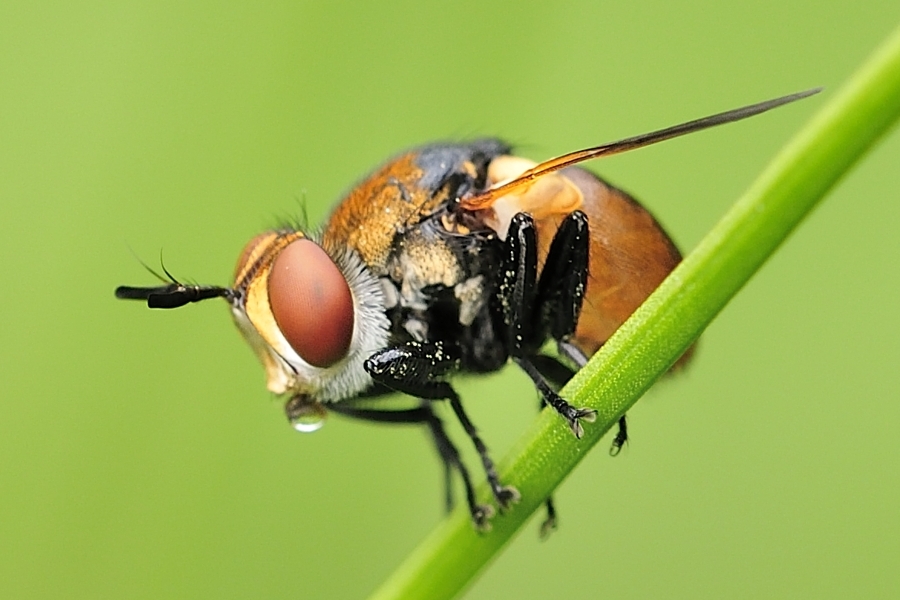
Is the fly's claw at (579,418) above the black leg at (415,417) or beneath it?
above

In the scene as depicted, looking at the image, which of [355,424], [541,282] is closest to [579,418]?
[541,282]

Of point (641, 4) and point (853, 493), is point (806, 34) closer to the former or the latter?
point (641, 4)

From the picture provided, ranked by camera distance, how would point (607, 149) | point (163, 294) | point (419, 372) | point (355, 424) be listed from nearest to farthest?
point (607, 149) → point (163, 294) → point (419, 372) → point (355, 424)

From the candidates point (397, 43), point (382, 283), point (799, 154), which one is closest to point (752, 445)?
point (382, 283)

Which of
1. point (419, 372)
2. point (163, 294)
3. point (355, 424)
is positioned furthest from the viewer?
point (355, 424)

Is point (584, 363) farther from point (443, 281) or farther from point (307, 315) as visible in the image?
point (307, 315)

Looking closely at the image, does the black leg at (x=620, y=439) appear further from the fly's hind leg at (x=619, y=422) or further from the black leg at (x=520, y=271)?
the black leg at (x=520, y=271)

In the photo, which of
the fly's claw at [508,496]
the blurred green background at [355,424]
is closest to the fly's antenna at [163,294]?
the fly's claw at [508,496]

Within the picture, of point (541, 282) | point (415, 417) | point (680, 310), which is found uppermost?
point (680, 310)

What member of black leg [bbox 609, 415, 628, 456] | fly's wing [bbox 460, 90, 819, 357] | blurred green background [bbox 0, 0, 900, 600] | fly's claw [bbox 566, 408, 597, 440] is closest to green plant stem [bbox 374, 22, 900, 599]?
fly's claw [bbox 566, 408, 597, 440]
